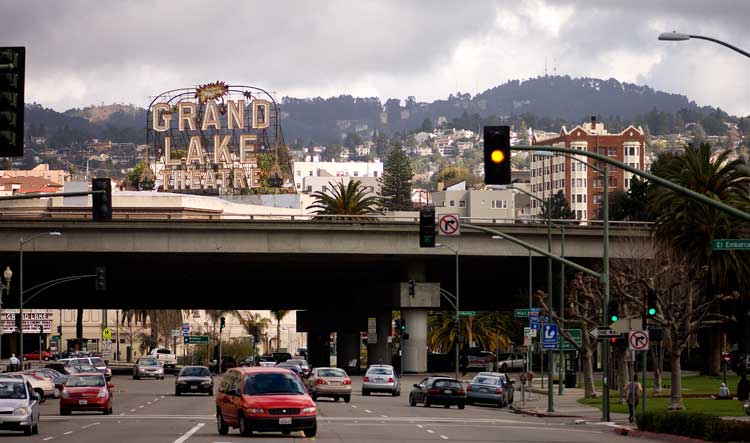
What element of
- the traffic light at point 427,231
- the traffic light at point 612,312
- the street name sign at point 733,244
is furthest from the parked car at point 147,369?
the street name sign at point 733,244

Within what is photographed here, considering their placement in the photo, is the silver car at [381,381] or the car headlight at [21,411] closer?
the car headlight at [21,411]

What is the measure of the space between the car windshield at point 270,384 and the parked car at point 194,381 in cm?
3109

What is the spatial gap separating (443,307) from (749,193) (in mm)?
36207

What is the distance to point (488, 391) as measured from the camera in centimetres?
6116

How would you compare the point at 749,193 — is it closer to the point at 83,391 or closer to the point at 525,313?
the point at 525,313

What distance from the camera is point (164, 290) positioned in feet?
373

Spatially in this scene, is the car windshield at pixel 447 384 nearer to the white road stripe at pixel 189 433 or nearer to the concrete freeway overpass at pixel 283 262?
the white road stripe at pixel 189 433

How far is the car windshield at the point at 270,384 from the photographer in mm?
32750

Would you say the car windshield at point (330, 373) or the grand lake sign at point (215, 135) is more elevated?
the grand lake sign at point (215, 135)

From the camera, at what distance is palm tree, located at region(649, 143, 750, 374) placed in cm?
7581

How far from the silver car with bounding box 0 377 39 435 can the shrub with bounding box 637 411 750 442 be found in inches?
702

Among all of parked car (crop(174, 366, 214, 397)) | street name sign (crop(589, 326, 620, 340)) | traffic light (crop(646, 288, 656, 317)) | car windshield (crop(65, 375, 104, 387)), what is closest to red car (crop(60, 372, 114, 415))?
car windshield (crop(65, 375, 104, 387))

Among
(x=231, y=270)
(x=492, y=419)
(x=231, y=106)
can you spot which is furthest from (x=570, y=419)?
(x=231, y=106)

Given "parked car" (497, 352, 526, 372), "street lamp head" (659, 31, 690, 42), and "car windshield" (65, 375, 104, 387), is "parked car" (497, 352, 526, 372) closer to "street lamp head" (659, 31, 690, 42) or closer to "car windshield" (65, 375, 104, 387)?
"car windshield" (65, 375, 104, 387)
